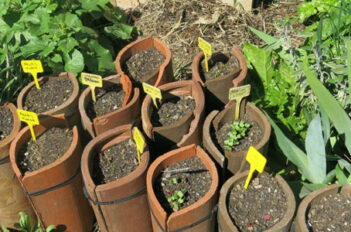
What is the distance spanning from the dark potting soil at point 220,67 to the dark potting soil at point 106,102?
50 centimetres

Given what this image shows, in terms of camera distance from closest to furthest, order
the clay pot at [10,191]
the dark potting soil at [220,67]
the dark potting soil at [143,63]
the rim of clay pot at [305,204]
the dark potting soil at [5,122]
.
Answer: the rim of clay pot at [305,204]
the clay pot at [10,191]
the dark potting soil at [5,122]
the dark potting soil at [220,67]
the dark potting soil at [143,63]

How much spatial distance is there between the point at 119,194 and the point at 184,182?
0.30 meters

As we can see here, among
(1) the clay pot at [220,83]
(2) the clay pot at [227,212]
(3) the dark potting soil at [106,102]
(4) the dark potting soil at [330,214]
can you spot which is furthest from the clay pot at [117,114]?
(4) the dark potting soil at [330,214]

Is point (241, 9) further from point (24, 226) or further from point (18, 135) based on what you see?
point (24, 226)

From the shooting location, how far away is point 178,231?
1771 millimetres

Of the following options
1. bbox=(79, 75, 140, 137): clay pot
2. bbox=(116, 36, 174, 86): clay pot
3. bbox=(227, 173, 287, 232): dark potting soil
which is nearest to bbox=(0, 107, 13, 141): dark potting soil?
bbox=(79, 75, 140, 137): clay pot

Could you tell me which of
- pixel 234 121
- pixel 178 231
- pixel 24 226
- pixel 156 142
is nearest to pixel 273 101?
pixel 234 121

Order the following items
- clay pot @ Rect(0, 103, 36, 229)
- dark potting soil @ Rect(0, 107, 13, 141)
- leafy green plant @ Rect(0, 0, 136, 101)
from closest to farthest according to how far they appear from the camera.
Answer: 1. clay pot @ Rect(0, 103, 36, 229)
2. dark potting soil @ Rect(0, 107, 13, 141)
3. leafy green plant @ Rect(0, 0, 136, 101)

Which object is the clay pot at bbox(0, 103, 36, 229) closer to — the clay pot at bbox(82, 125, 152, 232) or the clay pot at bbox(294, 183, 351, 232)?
the clay pot at bbox(82, 125, 152, 232)

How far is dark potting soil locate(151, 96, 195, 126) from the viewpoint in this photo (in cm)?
210

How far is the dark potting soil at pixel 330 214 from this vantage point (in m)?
1.64

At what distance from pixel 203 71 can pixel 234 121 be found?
44cm

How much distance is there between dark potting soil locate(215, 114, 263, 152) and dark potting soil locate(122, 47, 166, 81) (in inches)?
24.3

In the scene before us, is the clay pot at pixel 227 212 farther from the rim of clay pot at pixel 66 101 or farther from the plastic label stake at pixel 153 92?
the rim of clay pot at pixel 66 101
